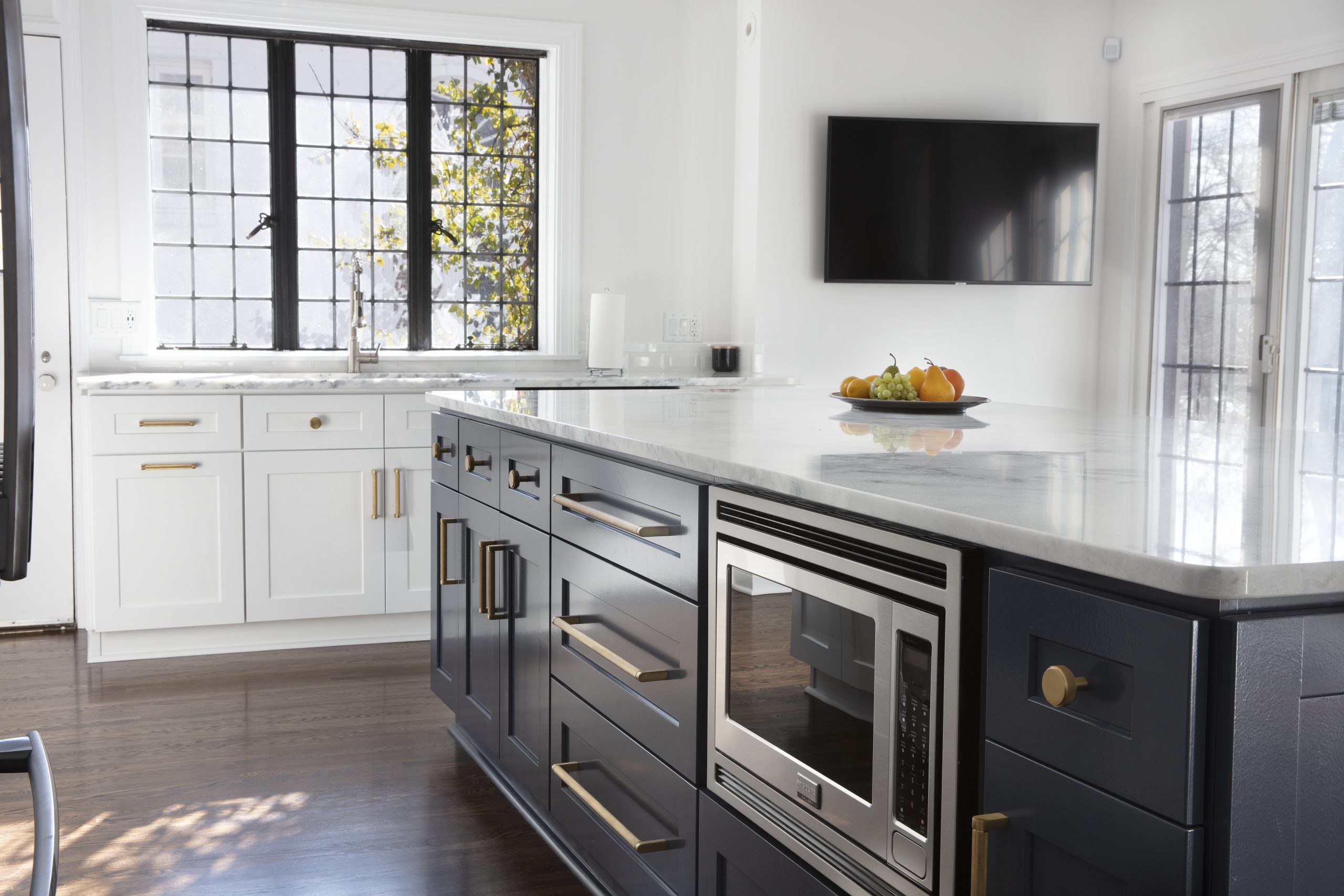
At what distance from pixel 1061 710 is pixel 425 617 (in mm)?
3329

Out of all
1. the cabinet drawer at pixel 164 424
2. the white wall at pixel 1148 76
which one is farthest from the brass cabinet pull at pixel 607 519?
the white wall at pixel 1148 76

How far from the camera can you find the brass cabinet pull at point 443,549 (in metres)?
2.78

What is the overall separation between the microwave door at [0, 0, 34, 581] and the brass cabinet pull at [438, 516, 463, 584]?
201 centimetres

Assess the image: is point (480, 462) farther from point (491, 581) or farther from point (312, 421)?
point (312, 421)

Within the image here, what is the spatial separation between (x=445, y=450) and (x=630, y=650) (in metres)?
1.19

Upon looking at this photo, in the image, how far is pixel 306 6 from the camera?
417cm

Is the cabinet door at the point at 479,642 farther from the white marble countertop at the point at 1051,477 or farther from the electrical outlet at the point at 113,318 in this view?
the electrical outlet at the point at 113,318

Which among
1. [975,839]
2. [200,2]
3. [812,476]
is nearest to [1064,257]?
[200,2]

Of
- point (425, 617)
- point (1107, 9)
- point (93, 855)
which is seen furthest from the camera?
point (1107, 9)

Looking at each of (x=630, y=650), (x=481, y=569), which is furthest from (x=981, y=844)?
(x=481, y=569)

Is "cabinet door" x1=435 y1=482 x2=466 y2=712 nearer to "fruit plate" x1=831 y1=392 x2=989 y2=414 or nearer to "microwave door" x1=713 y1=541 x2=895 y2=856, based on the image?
"fruit plate" x1=831 y1=392 x2=989 y2=414

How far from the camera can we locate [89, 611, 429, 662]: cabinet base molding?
3.69 m

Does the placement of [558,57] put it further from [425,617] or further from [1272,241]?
[1272,241]

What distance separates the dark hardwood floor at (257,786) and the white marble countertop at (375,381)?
898 millimetres
